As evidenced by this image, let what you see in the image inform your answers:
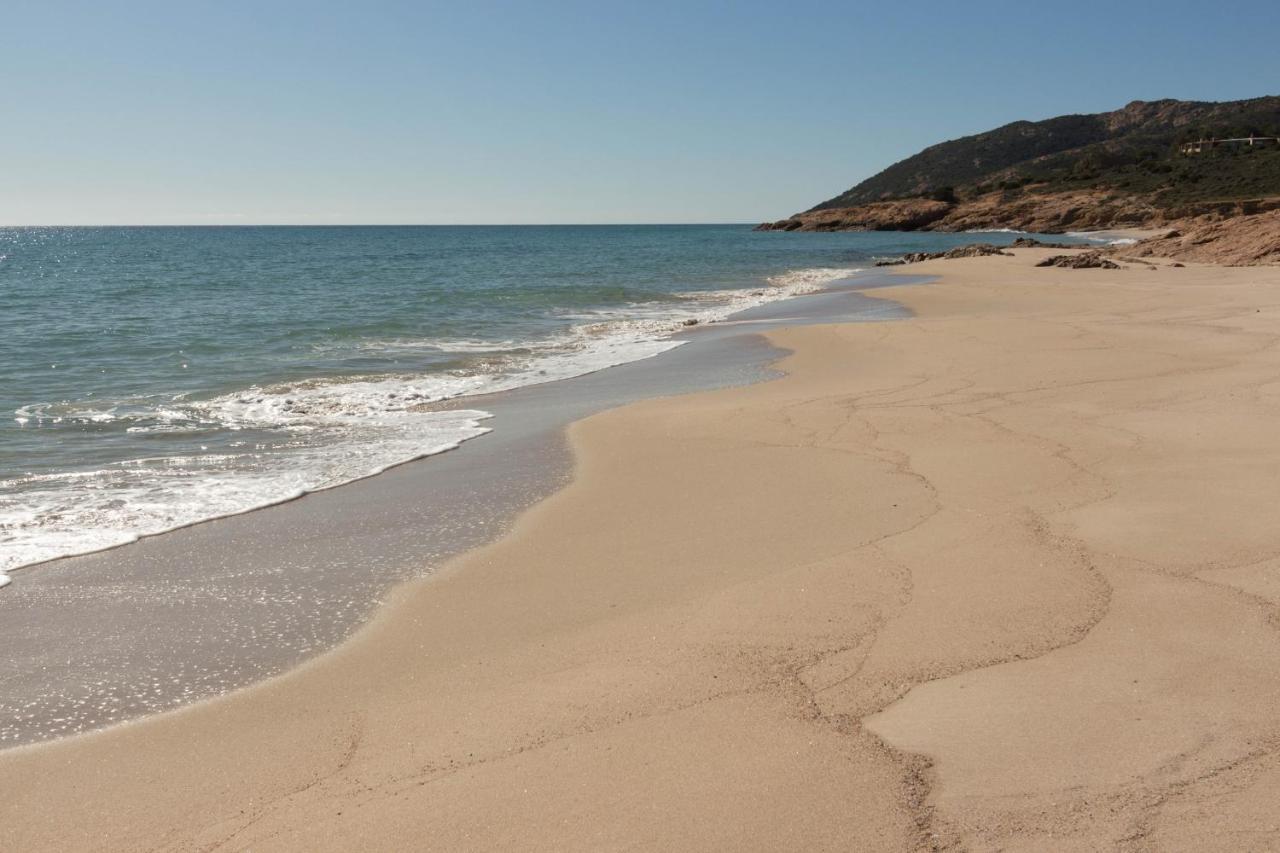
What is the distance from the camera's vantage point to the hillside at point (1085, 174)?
217ft

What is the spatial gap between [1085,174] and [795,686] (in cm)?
9608

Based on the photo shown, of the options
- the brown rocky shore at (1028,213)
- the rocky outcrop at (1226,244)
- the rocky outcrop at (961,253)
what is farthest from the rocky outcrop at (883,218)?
the rocky outcrop at (1226,244)

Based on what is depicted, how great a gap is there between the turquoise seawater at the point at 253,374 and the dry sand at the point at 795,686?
3.17 meters

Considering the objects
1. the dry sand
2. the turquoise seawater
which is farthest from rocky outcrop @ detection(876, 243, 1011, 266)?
the dry sand

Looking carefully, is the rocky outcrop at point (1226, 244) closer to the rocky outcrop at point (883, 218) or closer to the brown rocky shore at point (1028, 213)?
the brown rocky shore at point (1028, 213)

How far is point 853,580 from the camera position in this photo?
4.98 meters

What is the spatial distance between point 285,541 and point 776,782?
4.29 m

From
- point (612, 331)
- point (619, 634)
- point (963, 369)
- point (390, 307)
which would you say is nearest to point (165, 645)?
point (619, 634)

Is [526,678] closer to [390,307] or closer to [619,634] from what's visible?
[619,634]

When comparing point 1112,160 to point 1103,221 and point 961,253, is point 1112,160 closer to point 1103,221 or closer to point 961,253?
point 1103,221

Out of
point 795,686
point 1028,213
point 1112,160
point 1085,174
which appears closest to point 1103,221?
point 1028,213

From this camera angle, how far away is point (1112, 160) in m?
93.4

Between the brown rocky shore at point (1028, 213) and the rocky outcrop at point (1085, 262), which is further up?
the brown rocky shore at point (1028, 213)

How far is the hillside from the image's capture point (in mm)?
66000
